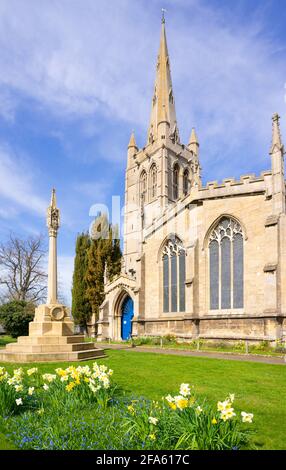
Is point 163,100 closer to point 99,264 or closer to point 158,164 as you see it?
point 158,164

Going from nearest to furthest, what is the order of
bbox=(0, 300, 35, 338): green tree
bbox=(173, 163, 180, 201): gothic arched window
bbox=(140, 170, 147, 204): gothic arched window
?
bbox=(0, 300, 35, 338): green tree → bbox=(173, 163, 180, 201): gothic arched window → bbox=(140, 170, 147, 204): gothic arched window

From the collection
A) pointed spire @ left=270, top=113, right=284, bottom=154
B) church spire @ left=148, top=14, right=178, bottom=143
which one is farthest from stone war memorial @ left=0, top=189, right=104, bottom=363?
church spire @ left=148, top=14, right=178, bottom=143

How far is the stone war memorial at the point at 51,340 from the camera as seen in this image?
45.9ft

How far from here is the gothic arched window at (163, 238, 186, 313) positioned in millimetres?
25547

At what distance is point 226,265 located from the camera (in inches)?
894

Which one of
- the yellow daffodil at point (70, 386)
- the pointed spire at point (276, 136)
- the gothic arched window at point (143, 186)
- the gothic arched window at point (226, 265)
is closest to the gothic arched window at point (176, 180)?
the gothic arched window at point (143, 186)

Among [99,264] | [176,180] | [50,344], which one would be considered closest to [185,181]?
[176,180]

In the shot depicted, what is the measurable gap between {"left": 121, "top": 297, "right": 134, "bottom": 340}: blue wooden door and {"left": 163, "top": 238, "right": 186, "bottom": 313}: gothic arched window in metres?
5.39

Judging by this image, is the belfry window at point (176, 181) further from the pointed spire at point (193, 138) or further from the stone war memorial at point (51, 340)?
the stone war memorial at point (51, 340)

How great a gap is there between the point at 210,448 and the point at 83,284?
36.4m

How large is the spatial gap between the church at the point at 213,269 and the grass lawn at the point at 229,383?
301 inches

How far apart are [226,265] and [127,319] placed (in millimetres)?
12170

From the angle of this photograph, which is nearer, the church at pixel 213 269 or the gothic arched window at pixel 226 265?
the church at pixel 213 269

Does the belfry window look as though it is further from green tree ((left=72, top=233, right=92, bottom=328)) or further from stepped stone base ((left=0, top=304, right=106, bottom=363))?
stepped stone base ((left=0, top=304, right=106, bottom=363))
